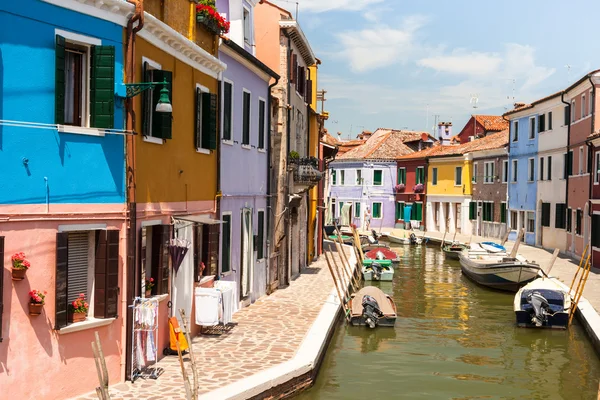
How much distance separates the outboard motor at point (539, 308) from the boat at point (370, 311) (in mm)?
3802

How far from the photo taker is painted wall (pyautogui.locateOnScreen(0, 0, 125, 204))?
9.14 meters

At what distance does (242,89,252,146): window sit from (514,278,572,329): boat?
347 inches

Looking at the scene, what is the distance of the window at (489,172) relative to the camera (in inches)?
1916

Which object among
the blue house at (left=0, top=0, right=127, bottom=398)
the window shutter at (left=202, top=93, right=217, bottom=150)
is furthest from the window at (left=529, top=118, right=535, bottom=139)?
the blue house at (left=0, top=0, right=127, bottom=398)

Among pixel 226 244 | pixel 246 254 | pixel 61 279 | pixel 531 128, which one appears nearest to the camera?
pixel 61 279

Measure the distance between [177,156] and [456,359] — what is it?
793 cm

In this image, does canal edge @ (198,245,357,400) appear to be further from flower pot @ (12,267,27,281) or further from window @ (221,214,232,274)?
flower pot @ (12,267,27,281)

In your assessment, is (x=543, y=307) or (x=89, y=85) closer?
(x=89, y=85)

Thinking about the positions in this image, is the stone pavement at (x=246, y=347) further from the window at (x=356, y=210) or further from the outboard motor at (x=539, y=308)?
the window at (x=356, y=210)

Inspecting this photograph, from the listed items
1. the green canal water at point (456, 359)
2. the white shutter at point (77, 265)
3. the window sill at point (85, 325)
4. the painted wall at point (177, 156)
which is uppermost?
the painted wall at point (177, 156)

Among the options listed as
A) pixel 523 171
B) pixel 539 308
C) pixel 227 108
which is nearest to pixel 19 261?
pixel 227 108


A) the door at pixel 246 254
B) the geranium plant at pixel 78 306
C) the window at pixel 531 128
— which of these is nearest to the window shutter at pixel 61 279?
the geranium plant at pixel 78 306

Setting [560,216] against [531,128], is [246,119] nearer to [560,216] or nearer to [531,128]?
[560,216]

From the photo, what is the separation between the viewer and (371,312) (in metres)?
19.3
